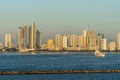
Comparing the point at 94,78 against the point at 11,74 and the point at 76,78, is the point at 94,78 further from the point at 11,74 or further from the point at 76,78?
the point at 11,74

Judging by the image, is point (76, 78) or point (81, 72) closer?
point (76, 78)

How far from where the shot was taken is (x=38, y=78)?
87.6 metres

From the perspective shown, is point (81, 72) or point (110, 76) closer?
point (110, 76)

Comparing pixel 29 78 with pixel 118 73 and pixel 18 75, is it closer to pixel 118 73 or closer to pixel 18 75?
pixel 18 75

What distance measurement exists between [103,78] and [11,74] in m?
17.1

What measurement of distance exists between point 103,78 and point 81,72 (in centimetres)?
1242

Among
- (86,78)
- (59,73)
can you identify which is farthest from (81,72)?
(86,78)

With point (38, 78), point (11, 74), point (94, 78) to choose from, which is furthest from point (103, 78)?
point (11, 74)

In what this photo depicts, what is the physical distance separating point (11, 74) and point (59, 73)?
854cm

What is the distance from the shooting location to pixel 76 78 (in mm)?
87438

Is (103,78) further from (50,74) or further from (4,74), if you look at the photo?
(4,74)

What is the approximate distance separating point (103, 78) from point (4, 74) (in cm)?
1825

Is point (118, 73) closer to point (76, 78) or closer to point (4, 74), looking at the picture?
point (76, 78)

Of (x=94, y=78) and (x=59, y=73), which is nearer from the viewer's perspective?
(x=94, y=78)
